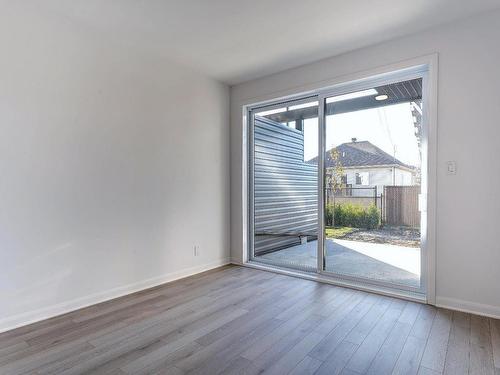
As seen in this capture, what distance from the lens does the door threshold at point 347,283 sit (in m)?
2.88

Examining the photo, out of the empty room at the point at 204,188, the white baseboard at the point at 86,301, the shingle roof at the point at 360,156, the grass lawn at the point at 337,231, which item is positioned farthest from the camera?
the grass lawn at the point at 337,231

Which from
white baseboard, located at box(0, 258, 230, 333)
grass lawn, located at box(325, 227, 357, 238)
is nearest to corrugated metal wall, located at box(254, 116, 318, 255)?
grass lawn, located at box(325, 227, 357, 238)

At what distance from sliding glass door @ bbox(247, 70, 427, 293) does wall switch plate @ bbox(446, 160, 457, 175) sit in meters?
0.22

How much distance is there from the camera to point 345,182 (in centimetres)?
344

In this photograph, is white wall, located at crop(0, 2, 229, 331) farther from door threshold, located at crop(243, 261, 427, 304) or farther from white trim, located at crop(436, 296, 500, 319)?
white trim, located at crop(436, 296, 500, 319)

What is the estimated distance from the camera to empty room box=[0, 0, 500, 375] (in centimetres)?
215

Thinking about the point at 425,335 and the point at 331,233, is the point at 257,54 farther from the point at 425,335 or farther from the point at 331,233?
the point at 425,335

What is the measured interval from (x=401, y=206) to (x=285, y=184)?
1.53 meters

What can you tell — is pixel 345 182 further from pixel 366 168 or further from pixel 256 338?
pixel 256 338

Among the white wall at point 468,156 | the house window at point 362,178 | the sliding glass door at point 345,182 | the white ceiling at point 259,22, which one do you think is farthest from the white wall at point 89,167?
the white wall at point 468,156

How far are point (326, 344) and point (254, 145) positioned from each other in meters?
2.87

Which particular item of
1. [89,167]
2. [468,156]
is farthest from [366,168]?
[89,167]

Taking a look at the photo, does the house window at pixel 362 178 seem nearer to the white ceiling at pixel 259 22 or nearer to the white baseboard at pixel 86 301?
the white ceiling at pixel 259 22

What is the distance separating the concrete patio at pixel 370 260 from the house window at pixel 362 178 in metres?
0.68
